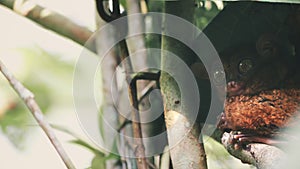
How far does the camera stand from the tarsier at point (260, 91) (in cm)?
62

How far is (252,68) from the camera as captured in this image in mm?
654

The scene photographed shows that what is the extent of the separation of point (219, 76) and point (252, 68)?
0.04 m

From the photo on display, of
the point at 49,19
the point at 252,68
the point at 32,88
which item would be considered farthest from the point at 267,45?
the point at 32,88

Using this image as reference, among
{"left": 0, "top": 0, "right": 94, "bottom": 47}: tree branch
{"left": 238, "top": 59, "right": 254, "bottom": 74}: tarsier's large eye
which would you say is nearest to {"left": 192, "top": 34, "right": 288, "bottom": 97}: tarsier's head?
{"left": 238, "top": 59, "right": 254, "bottom": 74}: tarsier's large eye

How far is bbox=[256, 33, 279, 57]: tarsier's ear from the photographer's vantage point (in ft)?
2.09

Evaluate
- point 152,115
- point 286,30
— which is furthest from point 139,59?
point 286,30

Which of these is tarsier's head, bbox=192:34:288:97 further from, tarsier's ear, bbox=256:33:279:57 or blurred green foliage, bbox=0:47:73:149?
blurred green foliage, bbox=0:47:73:149

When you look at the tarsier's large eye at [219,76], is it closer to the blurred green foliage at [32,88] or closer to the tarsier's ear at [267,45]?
the tarsier's ear at [267,45]

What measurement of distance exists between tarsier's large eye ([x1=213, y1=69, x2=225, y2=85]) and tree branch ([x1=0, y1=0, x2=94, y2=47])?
1.13 feet

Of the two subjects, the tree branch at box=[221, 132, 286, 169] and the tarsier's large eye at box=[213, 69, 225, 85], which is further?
the tarsier's large eye at box=[213, 69, 225, 85]

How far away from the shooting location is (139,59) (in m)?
0.91

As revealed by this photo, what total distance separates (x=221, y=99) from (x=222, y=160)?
0.17 meters

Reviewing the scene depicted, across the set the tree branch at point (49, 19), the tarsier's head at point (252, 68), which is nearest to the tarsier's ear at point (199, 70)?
the tarsier's head at point (252, 68)

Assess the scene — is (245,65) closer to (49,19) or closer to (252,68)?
(252,68)
